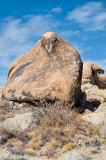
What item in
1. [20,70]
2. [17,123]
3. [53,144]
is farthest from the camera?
[20,70]

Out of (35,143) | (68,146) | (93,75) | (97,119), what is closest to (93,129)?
(97,119)

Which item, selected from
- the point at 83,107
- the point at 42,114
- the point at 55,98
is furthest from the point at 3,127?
the point at 83,107

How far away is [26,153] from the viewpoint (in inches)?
278

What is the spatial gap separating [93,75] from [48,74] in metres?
15.3

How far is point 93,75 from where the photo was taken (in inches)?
1030

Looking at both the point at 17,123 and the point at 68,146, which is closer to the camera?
the point at 68,146

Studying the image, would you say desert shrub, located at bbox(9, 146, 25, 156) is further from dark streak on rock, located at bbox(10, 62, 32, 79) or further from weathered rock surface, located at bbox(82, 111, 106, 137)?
dark streak on rock, located at bbox(10, 62, 32, 79)

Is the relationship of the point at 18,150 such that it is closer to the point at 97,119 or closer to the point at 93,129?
the point at 93,129

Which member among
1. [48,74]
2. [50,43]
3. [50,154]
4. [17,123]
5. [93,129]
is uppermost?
[50,43]

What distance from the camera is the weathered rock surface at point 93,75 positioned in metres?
25.0

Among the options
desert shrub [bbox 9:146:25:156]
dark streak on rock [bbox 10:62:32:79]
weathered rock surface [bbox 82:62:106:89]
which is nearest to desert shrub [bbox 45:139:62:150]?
desert shrub [bbox 9:146:25:156]

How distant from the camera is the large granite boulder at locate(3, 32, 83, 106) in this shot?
11062mm

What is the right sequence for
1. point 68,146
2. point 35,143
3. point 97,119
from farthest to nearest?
point 97,119, point 35,143, point 68,146

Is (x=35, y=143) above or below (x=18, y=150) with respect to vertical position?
above
